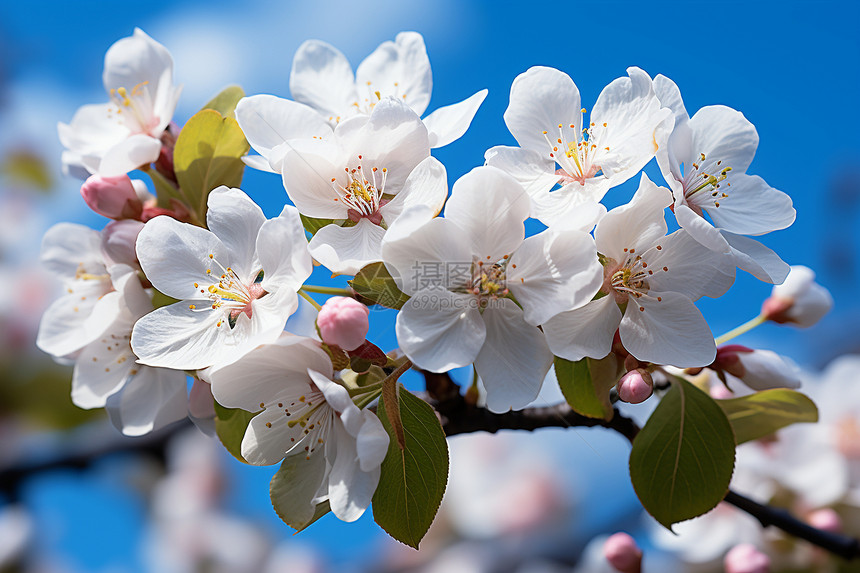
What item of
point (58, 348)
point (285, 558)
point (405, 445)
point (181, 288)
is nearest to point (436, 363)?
point (405, 445)

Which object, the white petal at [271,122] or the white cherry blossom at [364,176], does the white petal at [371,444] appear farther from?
the white petal at [271,122]

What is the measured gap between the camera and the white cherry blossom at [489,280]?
2.53 feet

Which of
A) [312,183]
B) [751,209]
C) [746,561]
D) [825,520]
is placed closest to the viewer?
[312,183]

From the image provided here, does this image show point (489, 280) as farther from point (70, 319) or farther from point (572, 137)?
point (70, 319)

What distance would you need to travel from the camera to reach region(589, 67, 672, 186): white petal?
2.85ft

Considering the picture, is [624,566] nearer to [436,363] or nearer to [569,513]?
[436,363]

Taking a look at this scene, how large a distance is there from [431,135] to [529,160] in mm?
142

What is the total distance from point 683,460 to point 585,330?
287 millimetres

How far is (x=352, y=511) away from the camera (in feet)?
2.64

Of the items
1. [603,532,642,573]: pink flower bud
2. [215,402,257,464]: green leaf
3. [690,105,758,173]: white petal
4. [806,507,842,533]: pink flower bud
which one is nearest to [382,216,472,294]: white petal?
[215,402,257,464]: green leaf

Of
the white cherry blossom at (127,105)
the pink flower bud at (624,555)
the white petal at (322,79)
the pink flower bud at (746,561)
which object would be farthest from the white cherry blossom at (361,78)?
the pink flower bud at (746,561)

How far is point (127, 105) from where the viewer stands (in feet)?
3.95

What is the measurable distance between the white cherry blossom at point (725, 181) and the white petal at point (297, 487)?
22.9 inches

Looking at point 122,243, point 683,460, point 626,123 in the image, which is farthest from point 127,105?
point 683,460
